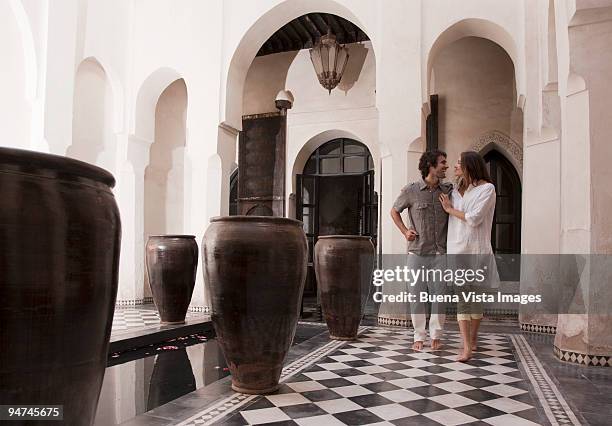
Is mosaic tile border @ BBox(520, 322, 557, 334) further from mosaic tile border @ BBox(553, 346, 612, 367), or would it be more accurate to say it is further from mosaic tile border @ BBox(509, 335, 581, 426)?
mosaic tile border @ BBox(553, 346, 612, 367)

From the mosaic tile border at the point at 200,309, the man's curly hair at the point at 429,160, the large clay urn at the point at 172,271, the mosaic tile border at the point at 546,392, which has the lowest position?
the mosaic tile border at the point at 200,309

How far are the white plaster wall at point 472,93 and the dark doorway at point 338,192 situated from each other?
6.16 feet

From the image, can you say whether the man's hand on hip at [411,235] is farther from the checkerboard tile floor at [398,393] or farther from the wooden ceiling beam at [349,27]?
the wooden ceiling beam at [349,27]

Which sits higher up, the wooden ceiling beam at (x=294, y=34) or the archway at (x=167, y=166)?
the wooden ceiling beam at (x=294, y=34)

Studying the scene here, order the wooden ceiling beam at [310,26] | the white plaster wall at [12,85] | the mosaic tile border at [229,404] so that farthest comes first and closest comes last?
the wooden ceiling beam at [310,26]
the white plaster wall at [12,85]
the mosaic tile border at [229,404]

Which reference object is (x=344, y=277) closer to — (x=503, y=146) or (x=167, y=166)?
(x=503, y=146)

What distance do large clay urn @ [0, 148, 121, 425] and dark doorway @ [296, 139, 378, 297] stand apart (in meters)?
8.95

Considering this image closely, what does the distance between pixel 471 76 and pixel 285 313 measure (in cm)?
769

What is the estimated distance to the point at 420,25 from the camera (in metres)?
7.15

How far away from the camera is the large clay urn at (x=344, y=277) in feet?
17.6

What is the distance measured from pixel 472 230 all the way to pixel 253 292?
225 cm

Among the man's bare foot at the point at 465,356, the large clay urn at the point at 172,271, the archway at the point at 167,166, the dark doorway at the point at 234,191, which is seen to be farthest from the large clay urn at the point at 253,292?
the dark doorway at the point at 234,191

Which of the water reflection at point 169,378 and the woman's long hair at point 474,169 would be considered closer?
the water reflection at point 169,378

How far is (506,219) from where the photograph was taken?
30.9 feet
